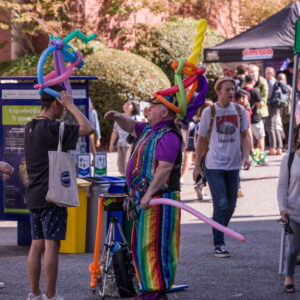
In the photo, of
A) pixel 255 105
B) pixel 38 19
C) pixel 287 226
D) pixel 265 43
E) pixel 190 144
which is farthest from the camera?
pixel 38 19

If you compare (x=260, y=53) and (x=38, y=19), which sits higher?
(x=38, y=19)

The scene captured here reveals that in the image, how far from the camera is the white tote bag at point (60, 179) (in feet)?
18.1

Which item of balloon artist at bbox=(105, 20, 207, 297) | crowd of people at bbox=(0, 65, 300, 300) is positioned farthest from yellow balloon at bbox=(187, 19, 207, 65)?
crowd of people at bbox=(0, 65, 300, 300)

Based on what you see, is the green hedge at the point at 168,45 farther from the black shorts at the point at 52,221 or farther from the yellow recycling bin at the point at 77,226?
the black shorts at the point at 52,221

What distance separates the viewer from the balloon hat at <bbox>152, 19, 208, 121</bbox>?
5.55 m

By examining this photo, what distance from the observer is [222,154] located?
7.98 meters

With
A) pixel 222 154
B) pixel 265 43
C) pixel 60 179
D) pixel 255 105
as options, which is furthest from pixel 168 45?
pixel 60 179

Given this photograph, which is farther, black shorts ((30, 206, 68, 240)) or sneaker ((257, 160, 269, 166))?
sneaker ((257, 160, 269, 166))

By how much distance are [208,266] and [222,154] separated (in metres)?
1.27

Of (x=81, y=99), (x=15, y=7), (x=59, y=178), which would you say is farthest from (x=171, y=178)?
(x=15, y=7)

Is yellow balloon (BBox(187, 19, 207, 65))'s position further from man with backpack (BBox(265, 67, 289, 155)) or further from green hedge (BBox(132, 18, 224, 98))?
green hedge (BBox(132, 18, 224, 98))

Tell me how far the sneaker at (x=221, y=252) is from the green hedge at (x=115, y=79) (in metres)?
12.6

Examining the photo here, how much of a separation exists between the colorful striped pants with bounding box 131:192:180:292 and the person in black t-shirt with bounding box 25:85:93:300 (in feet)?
2.14

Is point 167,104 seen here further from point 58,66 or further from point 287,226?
point 287,226
